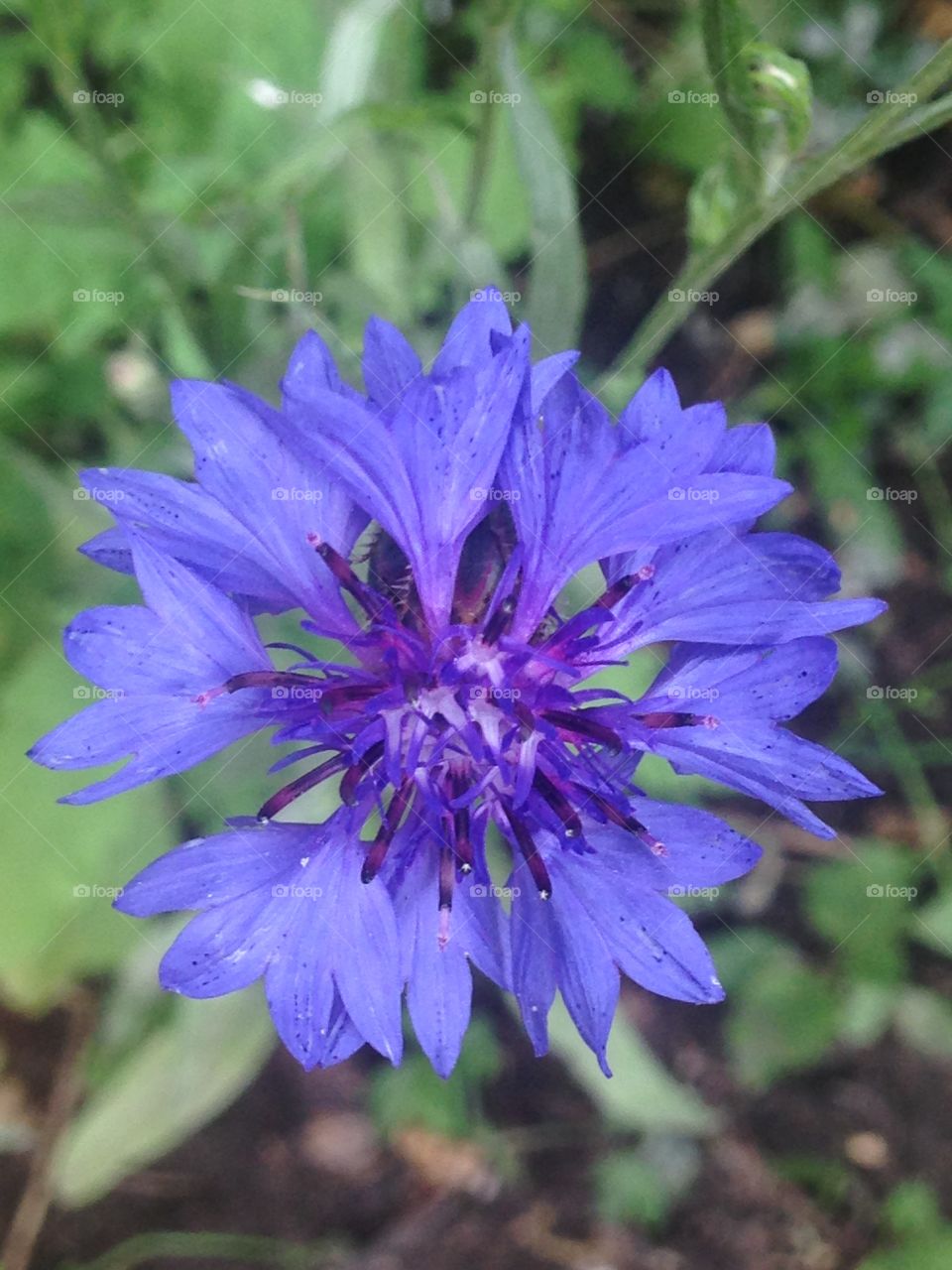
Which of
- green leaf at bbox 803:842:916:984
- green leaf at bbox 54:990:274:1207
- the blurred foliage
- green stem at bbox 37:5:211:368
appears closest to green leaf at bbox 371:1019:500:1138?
the blurred foliage

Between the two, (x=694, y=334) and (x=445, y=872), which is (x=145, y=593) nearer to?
(x=445, y=872)

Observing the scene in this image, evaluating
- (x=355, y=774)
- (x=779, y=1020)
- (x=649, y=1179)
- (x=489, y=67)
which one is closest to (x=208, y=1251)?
(x=649, y=1179)

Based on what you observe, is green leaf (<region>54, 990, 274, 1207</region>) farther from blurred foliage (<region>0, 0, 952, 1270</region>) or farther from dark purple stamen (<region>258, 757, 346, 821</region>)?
dark purple stamen (<region>258, 757, 346, 821</region>)

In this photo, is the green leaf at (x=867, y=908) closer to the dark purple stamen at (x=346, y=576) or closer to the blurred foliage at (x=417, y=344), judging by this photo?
the blurred foliage at (x=417, y=344)

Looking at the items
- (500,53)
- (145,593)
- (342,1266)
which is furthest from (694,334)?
(342,1266)

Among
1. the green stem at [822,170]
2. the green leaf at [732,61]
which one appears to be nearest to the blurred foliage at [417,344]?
the green stem at [822,170]

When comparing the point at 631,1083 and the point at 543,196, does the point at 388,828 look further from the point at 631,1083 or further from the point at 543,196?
the point at 631,1083

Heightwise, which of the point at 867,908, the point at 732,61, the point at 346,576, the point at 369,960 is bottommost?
the point at 867,908
